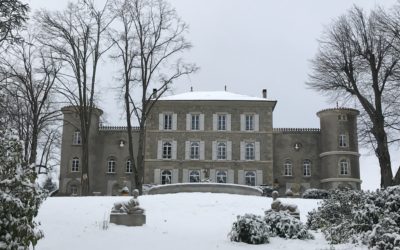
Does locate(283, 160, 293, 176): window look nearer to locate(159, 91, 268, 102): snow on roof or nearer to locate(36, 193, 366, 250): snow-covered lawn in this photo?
locate(159, 91, 268, 102): snow on roof

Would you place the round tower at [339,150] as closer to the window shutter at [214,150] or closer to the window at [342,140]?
the window at [342,140]

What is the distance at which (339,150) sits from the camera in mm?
39125

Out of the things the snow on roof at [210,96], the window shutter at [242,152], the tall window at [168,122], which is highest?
the snow on roof at [210,96]

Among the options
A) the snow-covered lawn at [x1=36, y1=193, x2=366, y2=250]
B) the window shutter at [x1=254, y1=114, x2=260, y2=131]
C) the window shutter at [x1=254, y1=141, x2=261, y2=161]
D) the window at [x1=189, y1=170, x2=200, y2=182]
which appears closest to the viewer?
the snow-covered lawn at [x1=36, y1=193, x2=366, y2=250]

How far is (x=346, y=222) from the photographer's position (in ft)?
36.6

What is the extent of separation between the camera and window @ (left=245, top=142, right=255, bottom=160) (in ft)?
129

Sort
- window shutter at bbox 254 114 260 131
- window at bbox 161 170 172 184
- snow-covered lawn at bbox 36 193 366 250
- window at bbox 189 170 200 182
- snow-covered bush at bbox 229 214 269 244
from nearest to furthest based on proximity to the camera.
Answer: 1. snow-covered lawn at bbox 36 193 366 250
2. snow-covered bush at bbox 229 214 269 244
3. window at bbox 161 170 172 184
4. window at bbox 189 170 200 182
5. window shutter at bbox 254 114 260 131

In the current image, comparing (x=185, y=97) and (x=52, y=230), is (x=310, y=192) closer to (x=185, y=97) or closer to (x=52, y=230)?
(x=185, y=97)

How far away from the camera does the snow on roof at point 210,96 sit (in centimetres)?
4022

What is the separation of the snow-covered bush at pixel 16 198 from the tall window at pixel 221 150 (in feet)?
105

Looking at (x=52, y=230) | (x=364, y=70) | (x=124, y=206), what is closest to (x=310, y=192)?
(x=364, y=70)

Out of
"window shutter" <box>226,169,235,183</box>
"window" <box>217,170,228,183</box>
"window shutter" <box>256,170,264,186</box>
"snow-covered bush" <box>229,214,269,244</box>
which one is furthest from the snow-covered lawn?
"window" <box>217,170,228,183</box>

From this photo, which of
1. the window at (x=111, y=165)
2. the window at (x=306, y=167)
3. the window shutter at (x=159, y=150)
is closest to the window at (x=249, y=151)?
the window at (x=306, y=167)

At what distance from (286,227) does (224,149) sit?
27.6 m
